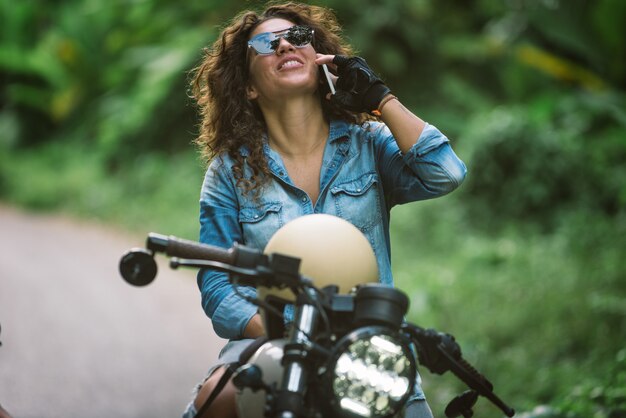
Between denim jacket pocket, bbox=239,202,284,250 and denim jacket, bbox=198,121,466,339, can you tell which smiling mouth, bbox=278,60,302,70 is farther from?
denim jacket pocket, bbox=239,202,284,250

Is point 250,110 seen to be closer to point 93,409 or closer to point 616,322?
point 93,409

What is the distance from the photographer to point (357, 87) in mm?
2910

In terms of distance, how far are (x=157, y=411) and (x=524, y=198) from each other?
17.8ft

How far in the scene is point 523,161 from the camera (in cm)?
1042

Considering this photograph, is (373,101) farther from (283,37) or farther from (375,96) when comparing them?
(283,37)

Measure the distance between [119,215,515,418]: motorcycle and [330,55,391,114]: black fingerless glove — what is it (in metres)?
0.58

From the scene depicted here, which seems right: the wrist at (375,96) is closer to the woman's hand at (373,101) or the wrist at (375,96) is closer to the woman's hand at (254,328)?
the woman's hand at (373,101)

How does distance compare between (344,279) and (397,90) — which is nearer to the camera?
(344,279)

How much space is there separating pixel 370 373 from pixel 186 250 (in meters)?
0.52

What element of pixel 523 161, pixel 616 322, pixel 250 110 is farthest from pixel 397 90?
pixel 250 110

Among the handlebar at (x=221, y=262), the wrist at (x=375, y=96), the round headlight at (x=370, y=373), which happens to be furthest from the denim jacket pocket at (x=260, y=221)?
the round headlight at (x=370, y=373)

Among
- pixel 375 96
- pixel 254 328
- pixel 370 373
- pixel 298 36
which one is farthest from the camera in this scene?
pixel 298 36

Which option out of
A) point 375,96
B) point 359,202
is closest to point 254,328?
point 359,202

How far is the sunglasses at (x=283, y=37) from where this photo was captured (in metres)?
3.11
